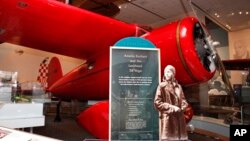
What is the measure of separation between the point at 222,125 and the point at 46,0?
2.54 m

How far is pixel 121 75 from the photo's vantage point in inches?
52.6

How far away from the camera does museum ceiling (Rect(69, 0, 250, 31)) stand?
5.36 m

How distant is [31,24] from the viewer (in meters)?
2.50

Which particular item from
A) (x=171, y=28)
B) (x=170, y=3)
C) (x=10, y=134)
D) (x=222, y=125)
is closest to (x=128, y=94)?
(x=10, y=134)

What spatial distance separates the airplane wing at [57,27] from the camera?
2324mm

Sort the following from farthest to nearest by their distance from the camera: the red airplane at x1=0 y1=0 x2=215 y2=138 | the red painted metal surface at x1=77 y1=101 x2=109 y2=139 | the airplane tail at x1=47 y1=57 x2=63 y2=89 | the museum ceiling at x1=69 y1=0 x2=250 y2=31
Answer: the airplane tail at x1=47 y1=57 x2=63 y2=89 → the museum ceiling at x1=69 y1=0 x2=250 y2=31 → the red airplane at x1=0 y1=0 x2=215 y2=138 → the red painted metal surface at x1=77 y1=101 x2=109 y2=139

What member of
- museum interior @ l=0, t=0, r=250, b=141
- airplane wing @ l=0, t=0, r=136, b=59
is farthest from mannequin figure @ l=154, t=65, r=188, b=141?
airplane wing @ l=0, t=0, r=136, b=59

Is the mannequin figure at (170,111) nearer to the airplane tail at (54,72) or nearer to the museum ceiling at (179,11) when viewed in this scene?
the museum ceiling at (179,11)

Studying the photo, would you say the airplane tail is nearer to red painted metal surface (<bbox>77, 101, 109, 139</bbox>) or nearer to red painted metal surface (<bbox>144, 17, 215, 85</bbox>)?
red painted metal surface (<bbox>77, 101, 109, 139</bbox>)

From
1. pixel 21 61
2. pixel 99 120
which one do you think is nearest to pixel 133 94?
pixel 99 120

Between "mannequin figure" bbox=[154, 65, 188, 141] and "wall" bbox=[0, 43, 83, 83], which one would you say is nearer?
"mannequin figure" bbox=[154, 65, 188, 141]

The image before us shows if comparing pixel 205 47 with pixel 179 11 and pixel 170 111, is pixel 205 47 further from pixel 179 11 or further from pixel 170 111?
pixel 179 11

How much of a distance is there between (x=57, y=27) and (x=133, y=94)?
164 centimetres

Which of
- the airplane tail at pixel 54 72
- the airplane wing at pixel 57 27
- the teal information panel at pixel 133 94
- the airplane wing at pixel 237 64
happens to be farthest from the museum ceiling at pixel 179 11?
the teal information panel at pixel 133 94
